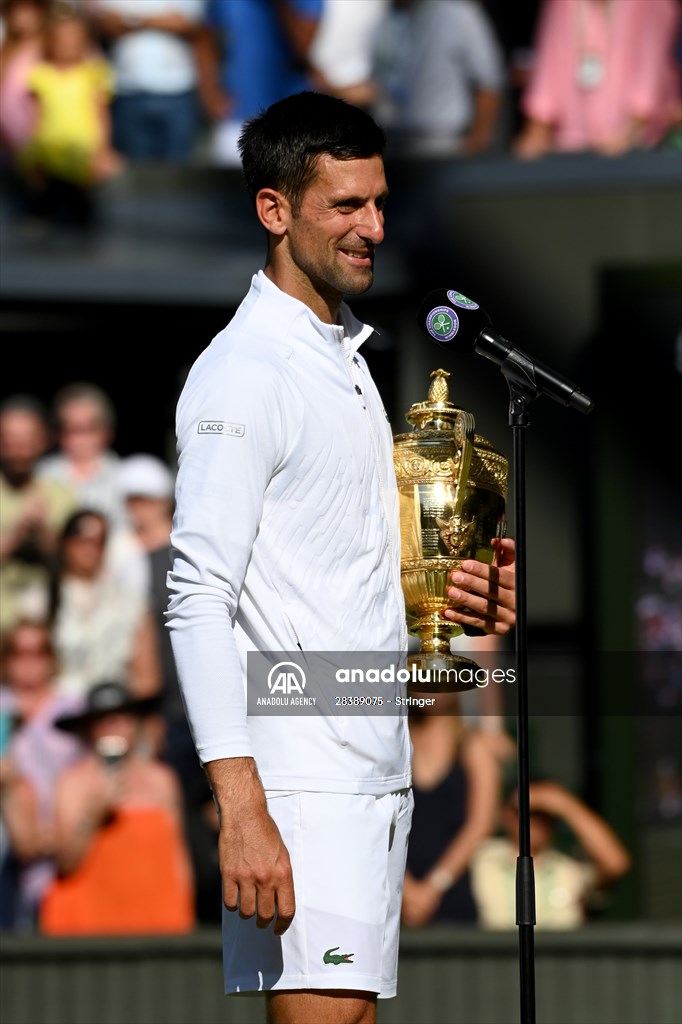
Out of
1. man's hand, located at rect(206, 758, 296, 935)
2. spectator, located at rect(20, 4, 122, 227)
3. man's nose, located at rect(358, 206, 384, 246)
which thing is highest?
spectator, located at rect(20, 4, 122, 227)

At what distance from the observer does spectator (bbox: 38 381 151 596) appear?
6441 millimetres

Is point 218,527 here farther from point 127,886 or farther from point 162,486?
point 162,486

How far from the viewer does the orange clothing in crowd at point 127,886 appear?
5.62 m

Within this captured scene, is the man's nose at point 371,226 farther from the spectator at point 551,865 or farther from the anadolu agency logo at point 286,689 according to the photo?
the spectator at point 551,865

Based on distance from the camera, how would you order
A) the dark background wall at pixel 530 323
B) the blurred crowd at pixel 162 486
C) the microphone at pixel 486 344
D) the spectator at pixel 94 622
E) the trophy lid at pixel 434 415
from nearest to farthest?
the microphone at pixel 486 344 < the trophy lid at pixel 434 415 < the blurred crowd at pixel 162 486 < the spectator at pixel 94 622 < the dark background wall at pixel 530 323

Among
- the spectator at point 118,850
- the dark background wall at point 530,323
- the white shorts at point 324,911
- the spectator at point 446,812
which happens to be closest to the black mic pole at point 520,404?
the white shorts at point 324,911

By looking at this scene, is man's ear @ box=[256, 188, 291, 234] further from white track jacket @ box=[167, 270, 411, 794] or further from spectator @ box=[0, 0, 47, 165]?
spectator @ box=[0, 0, 47, 165]

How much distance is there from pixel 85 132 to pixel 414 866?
3.33 meters

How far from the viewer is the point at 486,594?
322 centimetres

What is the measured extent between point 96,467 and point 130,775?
134 centimetres

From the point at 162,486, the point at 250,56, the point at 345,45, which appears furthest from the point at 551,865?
the point at 250,56

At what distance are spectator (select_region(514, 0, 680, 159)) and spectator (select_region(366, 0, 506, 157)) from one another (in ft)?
0.64

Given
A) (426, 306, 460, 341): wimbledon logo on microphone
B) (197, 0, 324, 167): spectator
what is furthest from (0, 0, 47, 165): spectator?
(426, 306, 460, 341): wimbledon logo on microphone

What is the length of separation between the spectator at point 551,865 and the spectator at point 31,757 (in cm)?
135
